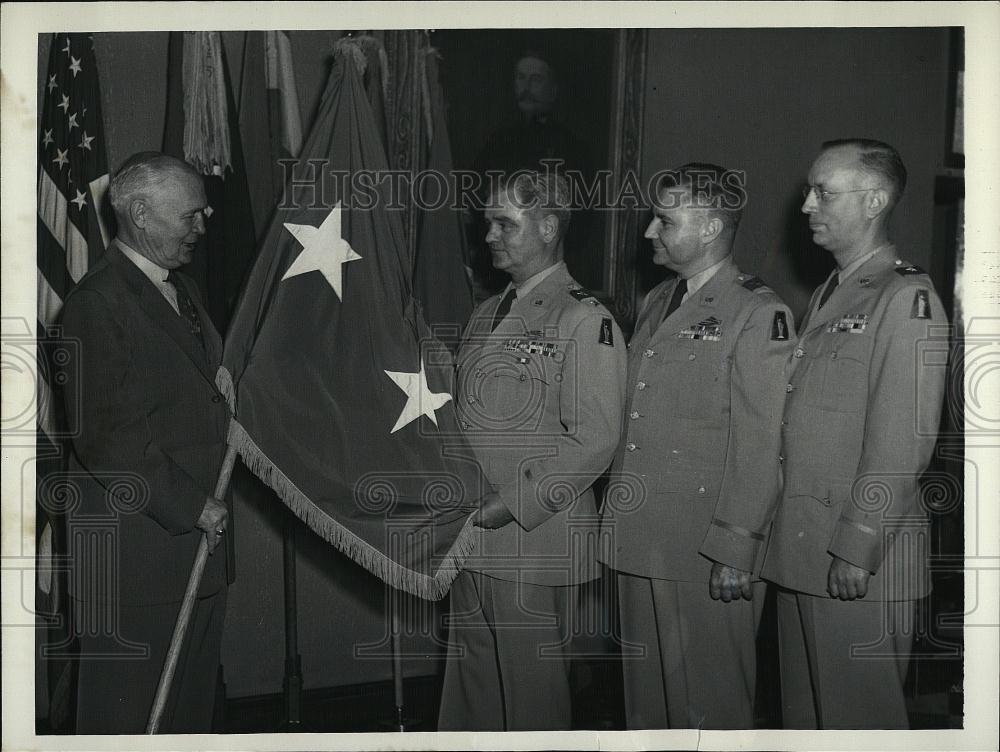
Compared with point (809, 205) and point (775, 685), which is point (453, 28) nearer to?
point (809, 205)

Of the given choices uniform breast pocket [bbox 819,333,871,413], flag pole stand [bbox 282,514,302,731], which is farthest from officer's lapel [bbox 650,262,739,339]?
flag pole stand [bbox 282,514,302,731]

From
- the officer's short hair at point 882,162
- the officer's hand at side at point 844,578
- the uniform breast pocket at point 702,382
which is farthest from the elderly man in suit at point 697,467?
the officer's short hair at point 882,162

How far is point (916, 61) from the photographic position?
3340 millimetres

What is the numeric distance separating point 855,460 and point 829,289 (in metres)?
0.52

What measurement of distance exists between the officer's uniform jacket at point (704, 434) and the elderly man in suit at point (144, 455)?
50.2 inches

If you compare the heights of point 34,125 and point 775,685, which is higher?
point 34,125

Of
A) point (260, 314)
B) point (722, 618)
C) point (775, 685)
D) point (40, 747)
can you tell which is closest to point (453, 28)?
point (260, 314)

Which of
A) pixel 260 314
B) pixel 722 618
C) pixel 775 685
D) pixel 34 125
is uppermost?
pixel 34 125

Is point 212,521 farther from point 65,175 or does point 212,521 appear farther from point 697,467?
point 697,467

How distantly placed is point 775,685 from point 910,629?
17.8 inches

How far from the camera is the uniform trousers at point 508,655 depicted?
10.9ft

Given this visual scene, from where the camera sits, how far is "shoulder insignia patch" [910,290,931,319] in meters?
3.26

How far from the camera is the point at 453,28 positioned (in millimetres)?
3346

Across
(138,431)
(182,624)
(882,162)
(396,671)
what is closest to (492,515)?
(396,671)
